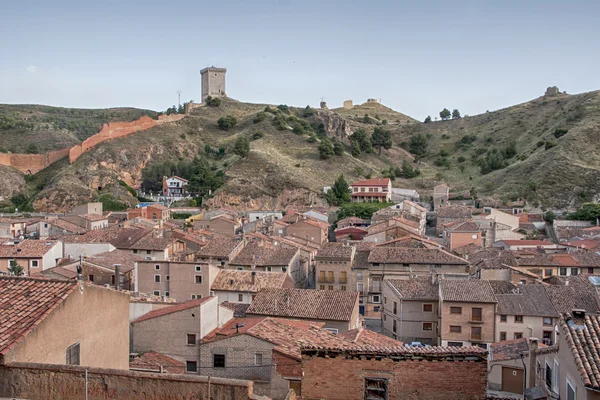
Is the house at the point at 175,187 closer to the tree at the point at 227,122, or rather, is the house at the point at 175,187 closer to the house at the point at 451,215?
the tree at the point at 227,122

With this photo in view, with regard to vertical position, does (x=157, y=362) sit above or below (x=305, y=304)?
below

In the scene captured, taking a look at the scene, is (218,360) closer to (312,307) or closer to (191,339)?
(191,339)

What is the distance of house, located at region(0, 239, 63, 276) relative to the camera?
33.3 metres

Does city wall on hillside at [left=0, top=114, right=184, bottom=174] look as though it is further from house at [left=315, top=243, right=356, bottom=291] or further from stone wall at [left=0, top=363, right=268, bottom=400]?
stone wall at [left=0, top=363, right=268, bottom=400]

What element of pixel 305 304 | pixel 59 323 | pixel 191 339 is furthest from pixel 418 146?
pixel 59 323

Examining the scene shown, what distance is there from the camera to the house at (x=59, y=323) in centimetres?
799

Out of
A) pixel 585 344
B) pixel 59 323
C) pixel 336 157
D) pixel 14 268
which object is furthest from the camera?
pixel 336 157

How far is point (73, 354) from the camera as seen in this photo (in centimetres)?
887

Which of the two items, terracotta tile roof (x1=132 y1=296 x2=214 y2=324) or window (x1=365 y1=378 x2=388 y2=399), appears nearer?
window (x1=365 y1=378 x2=388 y2=399)

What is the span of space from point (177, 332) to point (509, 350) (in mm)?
12717

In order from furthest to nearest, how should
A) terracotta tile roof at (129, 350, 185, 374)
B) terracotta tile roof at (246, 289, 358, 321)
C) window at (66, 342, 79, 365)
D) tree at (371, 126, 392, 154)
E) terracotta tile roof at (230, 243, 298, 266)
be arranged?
tree at (371, 126, 392, 154) < terracotta tile roof at (230, 243, 298, 266) < terracotta tile roof at (246, 289, 358, 321) < terracotta tile roof at (129, 350, 185, 374) < window at (66, 342, 79, 365)

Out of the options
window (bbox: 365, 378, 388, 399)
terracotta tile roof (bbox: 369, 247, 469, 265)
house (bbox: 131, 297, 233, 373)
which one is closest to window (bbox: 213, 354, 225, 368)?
house (bbox: 131, 297, 233, 373)

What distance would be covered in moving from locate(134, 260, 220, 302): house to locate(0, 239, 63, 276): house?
7.88 meters

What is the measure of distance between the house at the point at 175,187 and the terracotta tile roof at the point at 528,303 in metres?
59.0
